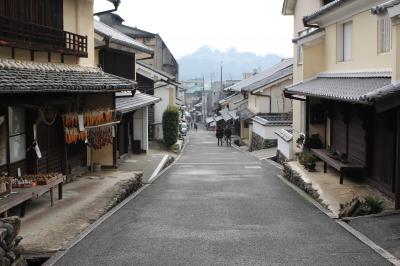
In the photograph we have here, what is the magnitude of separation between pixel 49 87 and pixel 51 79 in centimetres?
135

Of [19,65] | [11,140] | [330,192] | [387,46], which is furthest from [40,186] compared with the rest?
[387,46]

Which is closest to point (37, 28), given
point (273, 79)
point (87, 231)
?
point (87, 231)

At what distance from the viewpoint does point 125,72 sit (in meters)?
27.4

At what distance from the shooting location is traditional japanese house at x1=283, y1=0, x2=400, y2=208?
11.5m

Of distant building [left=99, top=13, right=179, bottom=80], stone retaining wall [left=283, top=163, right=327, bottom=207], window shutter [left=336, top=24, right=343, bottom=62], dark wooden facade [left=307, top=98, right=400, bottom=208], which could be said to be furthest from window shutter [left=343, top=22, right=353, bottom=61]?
distant building [left=99, top=13, right=179, bottom=80]

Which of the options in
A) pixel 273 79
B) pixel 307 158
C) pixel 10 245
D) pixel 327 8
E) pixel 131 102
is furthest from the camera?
pixel 273 79

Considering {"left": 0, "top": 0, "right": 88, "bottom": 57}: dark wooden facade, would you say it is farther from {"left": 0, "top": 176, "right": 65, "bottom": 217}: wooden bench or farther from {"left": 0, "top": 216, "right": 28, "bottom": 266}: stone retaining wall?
{"left": 0, "top": 216, "right": 28, "bottom": 266}: stone retaining wall

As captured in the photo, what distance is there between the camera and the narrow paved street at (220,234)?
8.96 meters

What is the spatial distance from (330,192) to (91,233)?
23.6 feet

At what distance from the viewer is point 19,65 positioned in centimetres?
1293

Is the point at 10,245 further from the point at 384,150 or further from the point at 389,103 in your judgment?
the point at 384,150

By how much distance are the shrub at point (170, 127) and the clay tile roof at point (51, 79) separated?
20.9 m

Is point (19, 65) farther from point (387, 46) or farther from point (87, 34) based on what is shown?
point (387, 46)

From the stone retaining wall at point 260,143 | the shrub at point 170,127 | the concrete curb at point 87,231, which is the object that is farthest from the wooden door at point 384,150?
the shrub at point 170,127
